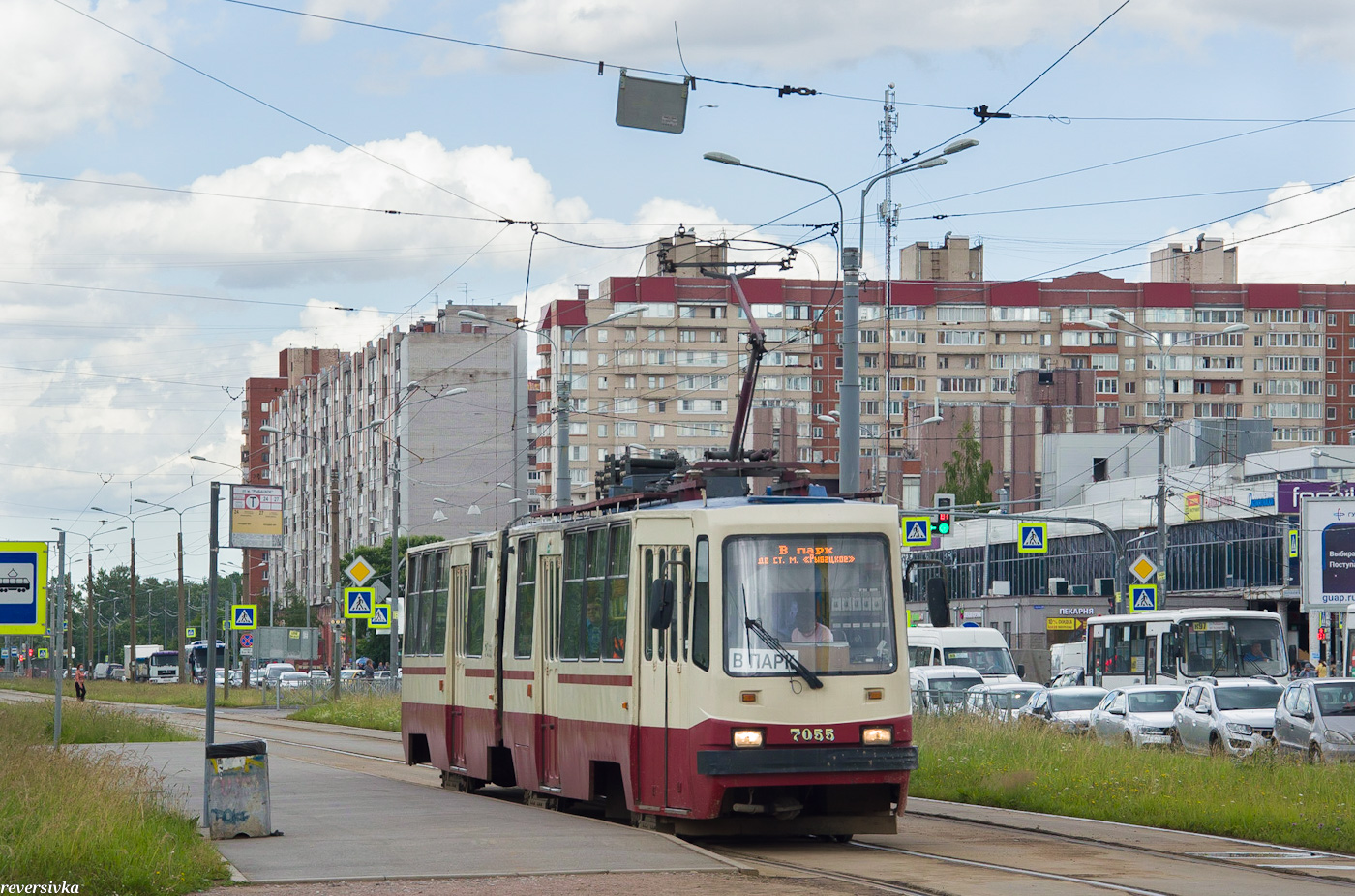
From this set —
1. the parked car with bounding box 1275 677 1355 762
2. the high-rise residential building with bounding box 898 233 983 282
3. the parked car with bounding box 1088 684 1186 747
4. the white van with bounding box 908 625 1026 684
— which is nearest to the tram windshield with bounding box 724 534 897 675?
the parked car with bounding box 1275 677 1355 762

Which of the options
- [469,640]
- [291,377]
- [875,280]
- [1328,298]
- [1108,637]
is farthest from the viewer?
[291,377]

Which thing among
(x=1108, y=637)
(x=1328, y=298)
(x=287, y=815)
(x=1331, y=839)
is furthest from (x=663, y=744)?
(x=1328, y=298)

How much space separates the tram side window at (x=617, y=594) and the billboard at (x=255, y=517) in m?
3.01

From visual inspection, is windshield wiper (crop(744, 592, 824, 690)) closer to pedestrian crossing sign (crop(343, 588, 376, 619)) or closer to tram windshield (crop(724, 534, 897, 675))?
tram windshield (crop(724, 534, 897, 675))

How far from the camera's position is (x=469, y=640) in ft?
71.8

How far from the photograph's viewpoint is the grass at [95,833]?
11.6 meters

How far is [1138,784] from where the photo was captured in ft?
65.1

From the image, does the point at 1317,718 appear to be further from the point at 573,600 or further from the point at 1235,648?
the point at 1235,648

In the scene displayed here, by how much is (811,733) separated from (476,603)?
7394 mm

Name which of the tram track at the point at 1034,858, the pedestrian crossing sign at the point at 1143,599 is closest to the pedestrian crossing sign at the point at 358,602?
the pedestrian crossing sign at the point at 1143,599

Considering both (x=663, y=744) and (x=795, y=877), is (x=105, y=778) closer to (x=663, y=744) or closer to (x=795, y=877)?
(x=663, y=744)

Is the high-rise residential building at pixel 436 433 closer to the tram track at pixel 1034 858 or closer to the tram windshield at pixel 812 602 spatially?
the tram track at pixel 1034 858

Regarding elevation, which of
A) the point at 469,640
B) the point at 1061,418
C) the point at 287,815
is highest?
the point at 1061,418

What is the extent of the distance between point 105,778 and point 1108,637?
3134 cm
